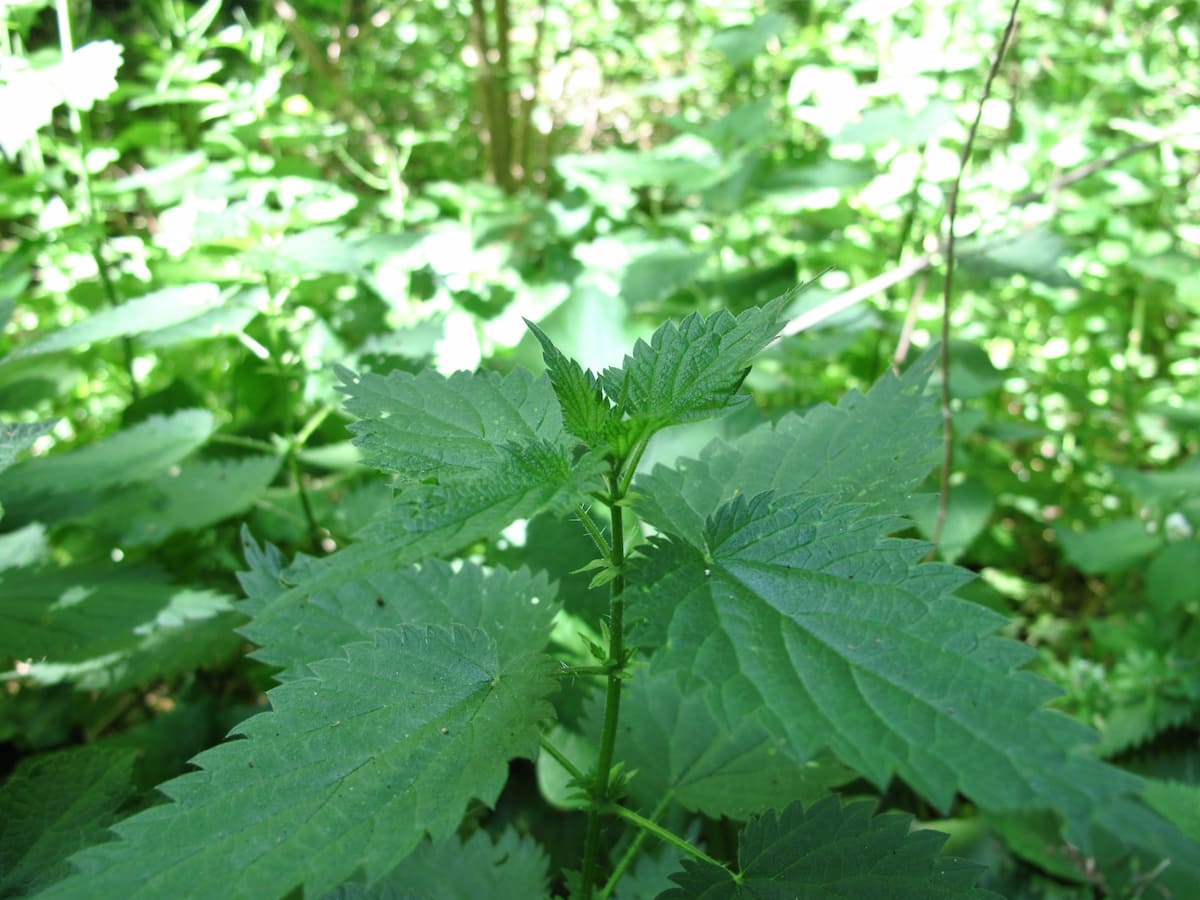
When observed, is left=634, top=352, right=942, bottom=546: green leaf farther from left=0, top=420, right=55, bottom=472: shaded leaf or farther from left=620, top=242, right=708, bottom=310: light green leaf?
left=620, top=242, right=708, bottom=310: light green leaf

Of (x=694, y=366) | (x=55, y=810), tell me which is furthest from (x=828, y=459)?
(x=55, y=810)

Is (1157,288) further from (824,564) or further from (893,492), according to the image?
(824,564)

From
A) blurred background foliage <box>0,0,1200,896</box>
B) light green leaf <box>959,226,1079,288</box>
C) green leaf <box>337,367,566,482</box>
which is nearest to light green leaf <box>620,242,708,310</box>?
blurred background foliage <box>0,0,1200,896</box>

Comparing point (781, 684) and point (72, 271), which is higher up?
point (781, 684)

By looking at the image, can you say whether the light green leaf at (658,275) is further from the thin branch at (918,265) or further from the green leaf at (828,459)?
the green leaf at (828,459)

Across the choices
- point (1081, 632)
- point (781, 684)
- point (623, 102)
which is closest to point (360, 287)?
point (781, 684)

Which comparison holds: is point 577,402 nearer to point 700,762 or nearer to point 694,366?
point 694,366
